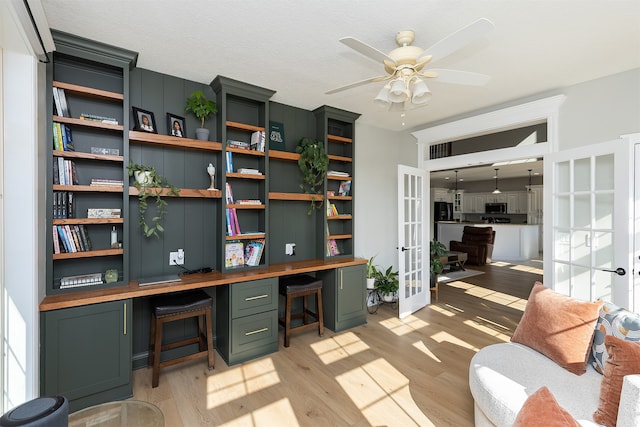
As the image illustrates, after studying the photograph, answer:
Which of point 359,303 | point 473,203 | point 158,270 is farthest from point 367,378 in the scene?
point 473,203

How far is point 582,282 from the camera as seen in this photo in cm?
287

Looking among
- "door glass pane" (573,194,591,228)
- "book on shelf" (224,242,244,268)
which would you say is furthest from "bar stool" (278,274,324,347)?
"door glass pane" (573,194,591,228)

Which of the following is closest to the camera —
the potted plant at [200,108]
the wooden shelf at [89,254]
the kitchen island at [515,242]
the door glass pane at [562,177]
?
the wooden shelf at [89,254]

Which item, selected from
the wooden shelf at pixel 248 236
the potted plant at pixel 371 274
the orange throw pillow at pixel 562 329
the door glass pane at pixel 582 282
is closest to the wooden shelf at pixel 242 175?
the wooden shelf at pixel 248 236

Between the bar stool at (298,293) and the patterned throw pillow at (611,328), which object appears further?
the bar stool at (298,293)

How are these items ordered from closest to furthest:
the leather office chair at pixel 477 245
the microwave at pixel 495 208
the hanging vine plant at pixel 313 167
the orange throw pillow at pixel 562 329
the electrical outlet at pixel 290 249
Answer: the orange throw pillow at pixel 562 329, the hanging vine plant at pixel 313 167, the electrical outlet at pixel 290 249, the leather office chair at pixel 477 245, the microwave at pixel 495 208

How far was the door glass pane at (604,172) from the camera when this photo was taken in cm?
268

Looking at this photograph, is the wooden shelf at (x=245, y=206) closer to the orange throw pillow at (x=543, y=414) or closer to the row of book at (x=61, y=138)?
the row of book at (x=61, y=138)

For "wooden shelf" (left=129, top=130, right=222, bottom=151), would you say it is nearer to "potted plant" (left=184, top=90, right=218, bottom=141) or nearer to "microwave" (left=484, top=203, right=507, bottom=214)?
"potted plant" (left=184, top=90, right=218, bottom=141)

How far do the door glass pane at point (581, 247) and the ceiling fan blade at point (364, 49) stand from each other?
8.34 ft

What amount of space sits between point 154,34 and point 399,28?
1.74m

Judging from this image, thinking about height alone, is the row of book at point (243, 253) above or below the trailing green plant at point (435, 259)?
above

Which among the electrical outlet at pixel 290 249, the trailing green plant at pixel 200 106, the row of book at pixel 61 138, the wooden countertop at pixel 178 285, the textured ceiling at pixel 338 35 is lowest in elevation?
the wooden countertop at pixel 178 285

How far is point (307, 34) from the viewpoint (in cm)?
214
